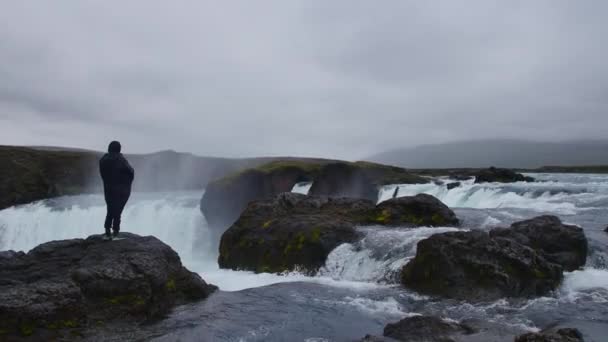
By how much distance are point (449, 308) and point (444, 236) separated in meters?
3.08

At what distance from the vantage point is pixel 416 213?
77.7ft

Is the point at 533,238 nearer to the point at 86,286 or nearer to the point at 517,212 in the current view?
the point at 517,212

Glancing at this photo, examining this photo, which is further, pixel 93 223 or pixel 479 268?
pixel 93 223

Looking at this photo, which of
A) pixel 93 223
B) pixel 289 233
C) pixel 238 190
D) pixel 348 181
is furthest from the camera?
pixel 93 223

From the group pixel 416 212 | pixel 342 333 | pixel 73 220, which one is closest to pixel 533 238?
pixel 416 212

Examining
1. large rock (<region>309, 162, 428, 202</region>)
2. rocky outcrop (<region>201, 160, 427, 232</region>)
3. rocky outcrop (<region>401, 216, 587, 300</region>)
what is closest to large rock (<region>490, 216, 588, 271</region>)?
rocky outcrop (<region>401, 216, 587, 300</region>)

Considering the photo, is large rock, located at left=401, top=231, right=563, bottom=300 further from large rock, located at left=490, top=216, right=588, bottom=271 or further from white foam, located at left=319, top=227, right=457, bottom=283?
large rock, located at left=490, top=216, right=588, bottom=271

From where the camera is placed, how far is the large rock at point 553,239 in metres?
16.5

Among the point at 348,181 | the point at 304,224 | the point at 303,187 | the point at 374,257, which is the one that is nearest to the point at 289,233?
the point at 304,224

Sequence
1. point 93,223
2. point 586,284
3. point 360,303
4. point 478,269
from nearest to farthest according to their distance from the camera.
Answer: point 360,303 → point 478,269 → point 586,284 → point 93,223

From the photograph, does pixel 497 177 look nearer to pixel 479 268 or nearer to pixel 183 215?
pixel 183 215

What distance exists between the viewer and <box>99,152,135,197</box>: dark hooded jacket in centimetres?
1361

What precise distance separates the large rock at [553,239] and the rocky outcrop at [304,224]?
15.9 ft

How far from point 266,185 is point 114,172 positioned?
28.8 meters
